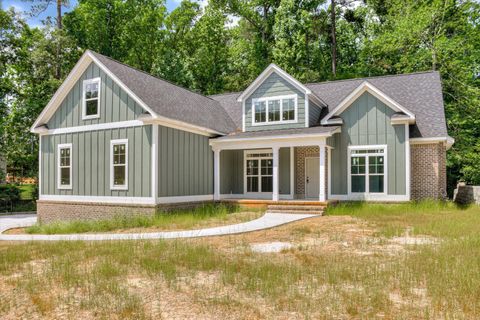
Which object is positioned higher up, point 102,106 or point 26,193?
point 102,106

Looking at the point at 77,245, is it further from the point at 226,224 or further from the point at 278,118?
the point at 278,118

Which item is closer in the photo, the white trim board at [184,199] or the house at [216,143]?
the white trim board at [184,199]

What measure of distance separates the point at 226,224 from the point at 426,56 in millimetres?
22194

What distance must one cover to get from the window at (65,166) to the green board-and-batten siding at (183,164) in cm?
499

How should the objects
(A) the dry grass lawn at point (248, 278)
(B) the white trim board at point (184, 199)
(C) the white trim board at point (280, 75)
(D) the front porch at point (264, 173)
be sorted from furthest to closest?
(D) the front porch at point (264, 173), (C) the white trim board at point (280, 75), (B) the white trim board at point (184, 199), (A) the dry grass lawn at point (248, 278)

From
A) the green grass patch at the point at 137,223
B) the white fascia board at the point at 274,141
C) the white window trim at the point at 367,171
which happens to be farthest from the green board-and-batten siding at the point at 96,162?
the white window trim at the point at 367,171

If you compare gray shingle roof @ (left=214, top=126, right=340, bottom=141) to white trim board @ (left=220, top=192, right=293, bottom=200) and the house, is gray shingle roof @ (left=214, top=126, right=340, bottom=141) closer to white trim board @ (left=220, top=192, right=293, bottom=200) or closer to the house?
the house

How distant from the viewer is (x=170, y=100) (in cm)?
1700

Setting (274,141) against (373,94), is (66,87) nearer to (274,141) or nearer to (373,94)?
(274,141)

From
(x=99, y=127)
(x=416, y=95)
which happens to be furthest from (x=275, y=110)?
(x=99, y=127)

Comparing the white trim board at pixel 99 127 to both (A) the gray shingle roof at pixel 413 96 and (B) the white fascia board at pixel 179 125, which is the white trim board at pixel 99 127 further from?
(A) the gray shingle roof at pixel 413 96

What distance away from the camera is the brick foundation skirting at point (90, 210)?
14.6 meters

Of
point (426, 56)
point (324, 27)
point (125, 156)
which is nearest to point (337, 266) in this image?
point (125, 156)

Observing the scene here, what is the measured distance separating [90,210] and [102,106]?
14.5ft
